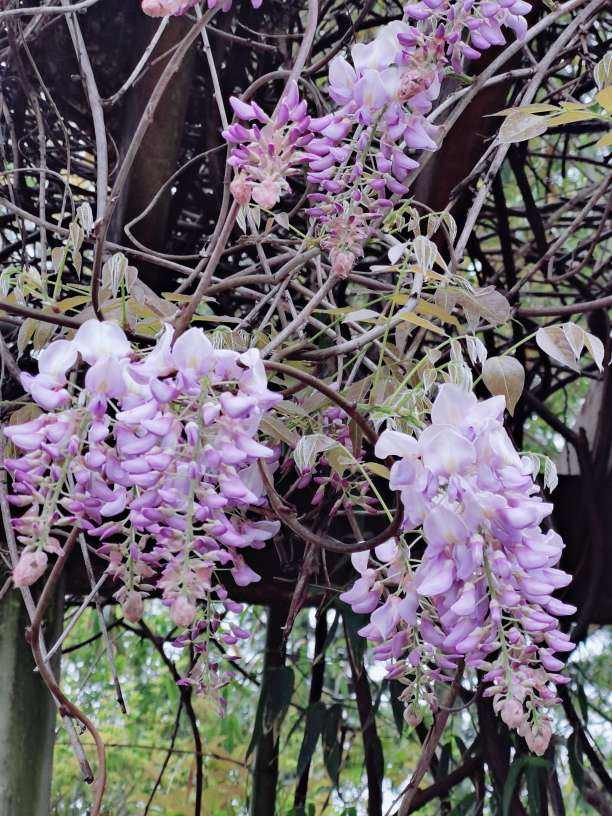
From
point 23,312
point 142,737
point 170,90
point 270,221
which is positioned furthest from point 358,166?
point 142,737

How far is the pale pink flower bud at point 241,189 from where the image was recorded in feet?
1.84

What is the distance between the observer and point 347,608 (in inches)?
49.4

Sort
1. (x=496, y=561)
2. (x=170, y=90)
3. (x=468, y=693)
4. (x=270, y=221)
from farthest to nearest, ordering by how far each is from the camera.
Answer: (x=468, y=693) < (x=170, y=90) < (x=270, y=221) < (x=496, y=561)

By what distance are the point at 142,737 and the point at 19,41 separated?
2763 millimetres

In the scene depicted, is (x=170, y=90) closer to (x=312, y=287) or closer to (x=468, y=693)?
(x=312, y=287)

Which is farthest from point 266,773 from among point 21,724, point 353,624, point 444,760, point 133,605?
point 133,605

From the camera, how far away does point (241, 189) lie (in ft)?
1.85

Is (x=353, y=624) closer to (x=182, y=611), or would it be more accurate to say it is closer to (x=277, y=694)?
(x=277, y=694)

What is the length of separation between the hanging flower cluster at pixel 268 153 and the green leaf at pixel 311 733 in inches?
38.4

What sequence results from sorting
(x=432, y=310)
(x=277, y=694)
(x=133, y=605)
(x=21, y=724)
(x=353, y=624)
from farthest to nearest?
(x=277, y=694)
(x=353, y=624)
(x=21, y=724)
(x=432, y=310)
(x=133, y=605)

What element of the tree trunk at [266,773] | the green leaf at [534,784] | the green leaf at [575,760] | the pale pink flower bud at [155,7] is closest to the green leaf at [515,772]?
the green leaf at [534,784]

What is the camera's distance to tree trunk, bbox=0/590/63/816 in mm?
1085

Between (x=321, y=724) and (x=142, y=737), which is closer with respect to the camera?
(x=321, y=724)

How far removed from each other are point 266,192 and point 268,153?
0.10 ft
